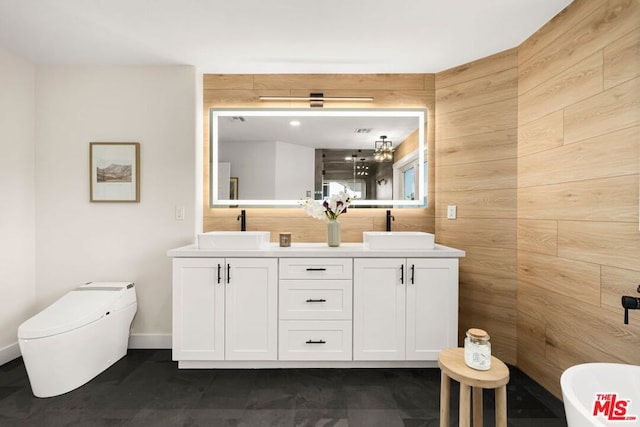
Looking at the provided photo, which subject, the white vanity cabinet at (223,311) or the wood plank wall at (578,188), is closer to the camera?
the wood plank wall at (578,188)

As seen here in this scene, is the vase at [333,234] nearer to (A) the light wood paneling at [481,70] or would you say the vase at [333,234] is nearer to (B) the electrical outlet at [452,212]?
(B) the electrical outlet at [452,212]

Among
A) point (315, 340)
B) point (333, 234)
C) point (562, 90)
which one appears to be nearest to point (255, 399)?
point (315, 340)

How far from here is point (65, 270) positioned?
249cm

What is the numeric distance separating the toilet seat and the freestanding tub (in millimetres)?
2596

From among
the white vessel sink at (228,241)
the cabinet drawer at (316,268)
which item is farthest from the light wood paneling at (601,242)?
the white vessel sink at (228,241)

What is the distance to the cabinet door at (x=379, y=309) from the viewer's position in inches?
81.7

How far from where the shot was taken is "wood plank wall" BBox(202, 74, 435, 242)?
261 centimetres

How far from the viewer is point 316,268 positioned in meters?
2.09

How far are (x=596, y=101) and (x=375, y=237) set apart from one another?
147 centimetres

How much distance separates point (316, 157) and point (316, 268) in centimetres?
107

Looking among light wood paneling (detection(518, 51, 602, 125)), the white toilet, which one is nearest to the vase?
light wood paneling (detection(518, 51, 602, 125))

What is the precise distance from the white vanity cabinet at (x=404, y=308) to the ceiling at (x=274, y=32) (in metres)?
1.56

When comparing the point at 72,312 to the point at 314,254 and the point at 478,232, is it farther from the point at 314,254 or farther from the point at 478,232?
the point at 478,232

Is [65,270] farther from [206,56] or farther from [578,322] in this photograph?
[578,322]
